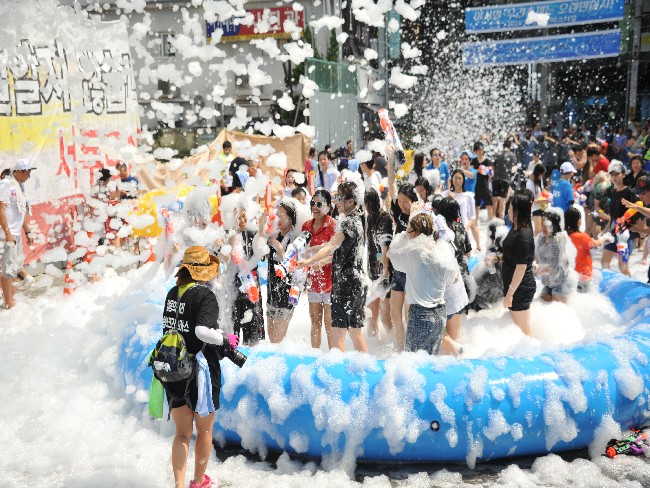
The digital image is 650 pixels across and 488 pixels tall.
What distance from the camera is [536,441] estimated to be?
4453 mm

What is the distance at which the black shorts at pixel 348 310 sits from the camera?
215 inches

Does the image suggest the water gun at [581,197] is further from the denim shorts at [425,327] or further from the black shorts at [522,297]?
the denim shorts at [425,327]

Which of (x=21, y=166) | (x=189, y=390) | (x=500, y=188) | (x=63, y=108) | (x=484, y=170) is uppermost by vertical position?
(x=63, y=108)

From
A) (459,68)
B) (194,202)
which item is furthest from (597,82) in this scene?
(194,202)

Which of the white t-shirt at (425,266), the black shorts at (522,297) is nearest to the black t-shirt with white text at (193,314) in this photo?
the white t-shirt at (425,266)

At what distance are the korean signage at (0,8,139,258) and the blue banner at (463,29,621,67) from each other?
12295mm

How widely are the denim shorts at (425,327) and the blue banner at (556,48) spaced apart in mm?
17512

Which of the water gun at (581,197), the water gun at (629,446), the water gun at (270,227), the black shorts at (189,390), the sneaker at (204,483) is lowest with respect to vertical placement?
the water gun at (629,446)

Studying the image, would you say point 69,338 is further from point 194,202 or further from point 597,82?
point 597,82

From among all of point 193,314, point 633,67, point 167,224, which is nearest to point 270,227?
point 167,224

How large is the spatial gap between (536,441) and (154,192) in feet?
27.1

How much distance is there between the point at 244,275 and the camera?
222 inches

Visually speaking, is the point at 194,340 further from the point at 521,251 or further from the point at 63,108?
the point at 63,108

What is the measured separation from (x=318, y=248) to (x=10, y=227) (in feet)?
13.2
